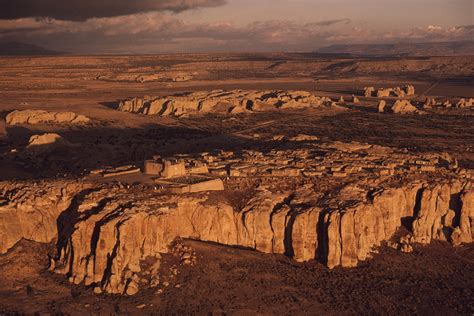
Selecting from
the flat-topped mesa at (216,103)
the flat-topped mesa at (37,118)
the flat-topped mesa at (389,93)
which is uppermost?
the flat-topped mesa at (37,118)

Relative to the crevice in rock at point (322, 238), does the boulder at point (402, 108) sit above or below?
below

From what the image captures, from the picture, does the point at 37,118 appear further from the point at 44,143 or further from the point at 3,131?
the point at 44,143

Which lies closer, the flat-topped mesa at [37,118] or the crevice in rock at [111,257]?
the crevice in rock at [111,257]

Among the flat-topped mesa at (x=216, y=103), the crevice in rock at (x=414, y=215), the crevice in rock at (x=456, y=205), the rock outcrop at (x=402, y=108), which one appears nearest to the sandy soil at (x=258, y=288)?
the crevice in rock at (x=414, y=215)

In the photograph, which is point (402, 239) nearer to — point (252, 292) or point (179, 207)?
point (252, 292)

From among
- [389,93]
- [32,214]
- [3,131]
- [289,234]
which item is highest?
[32,214]

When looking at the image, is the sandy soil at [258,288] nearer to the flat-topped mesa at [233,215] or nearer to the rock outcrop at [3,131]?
the flat-topped mesa at [233,215]

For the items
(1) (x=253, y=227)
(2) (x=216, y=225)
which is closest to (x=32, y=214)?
(2) (x=216, y=225)
